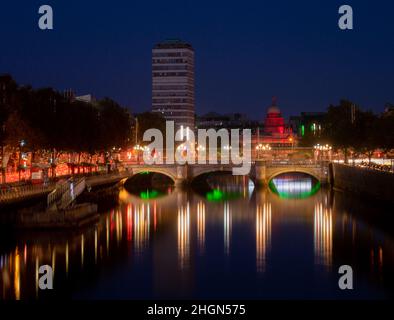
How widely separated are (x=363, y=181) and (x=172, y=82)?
12138 centimetres

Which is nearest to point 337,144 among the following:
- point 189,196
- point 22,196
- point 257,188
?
point 257,188

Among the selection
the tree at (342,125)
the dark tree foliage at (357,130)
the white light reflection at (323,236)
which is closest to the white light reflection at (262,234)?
the white light reflection at (323,236)

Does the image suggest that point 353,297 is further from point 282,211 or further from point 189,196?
point 189,196

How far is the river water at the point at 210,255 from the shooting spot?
1356 inches

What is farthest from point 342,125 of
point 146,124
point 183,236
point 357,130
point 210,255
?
point 210,255

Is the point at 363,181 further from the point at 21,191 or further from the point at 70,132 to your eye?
the point at 21,191

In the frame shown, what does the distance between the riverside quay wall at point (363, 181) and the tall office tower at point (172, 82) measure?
334ft

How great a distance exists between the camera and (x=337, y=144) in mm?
96125

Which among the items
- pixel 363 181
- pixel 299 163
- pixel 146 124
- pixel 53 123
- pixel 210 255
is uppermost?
pixel 146 124

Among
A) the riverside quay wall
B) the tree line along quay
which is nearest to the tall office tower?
the tree line along quay

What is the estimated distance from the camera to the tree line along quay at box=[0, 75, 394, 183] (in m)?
61.2

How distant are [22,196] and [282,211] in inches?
906

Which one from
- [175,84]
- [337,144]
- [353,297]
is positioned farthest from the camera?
[175,84]

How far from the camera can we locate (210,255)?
43.4 meters
